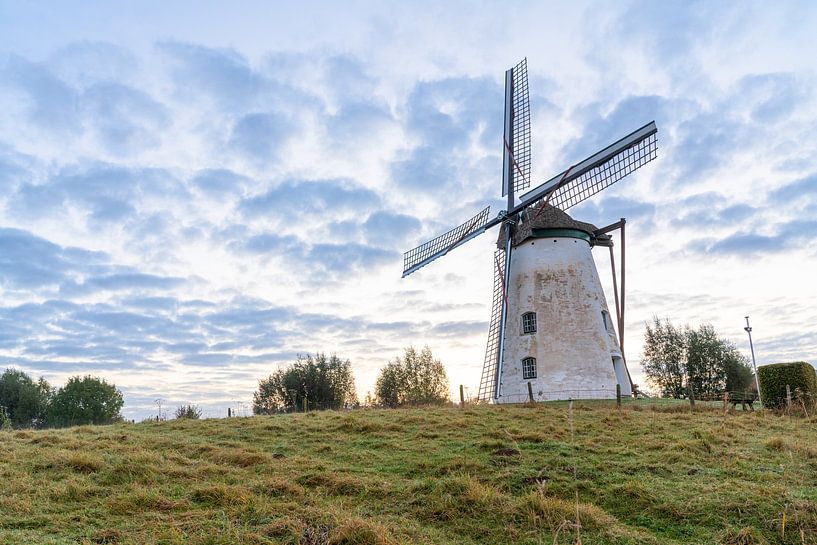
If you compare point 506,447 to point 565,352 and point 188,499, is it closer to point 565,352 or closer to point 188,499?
point 188,499

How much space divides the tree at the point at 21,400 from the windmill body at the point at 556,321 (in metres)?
53.6

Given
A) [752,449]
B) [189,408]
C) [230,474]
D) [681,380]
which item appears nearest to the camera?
[230,474]

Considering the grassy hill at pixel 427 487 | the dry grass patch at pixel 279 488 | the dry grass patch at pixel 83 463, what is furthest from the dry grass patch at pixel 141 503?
the dry grass patch at pixel 83 463

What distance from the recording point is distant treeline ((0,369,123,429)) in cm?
5628

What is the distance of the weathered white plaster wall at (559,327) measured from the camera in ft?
87.8

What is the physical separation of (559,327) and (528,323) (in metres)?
1.67

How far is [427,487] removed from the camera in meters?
11.1

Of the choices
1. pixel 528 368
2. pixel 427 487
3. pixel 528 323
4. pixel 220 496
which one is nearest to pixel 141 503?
pixel 220 496

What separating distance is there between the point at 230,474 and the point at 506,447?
22.2 feet

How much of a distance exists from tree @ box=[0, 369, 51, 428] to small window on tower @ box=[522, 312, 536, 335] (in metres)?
53.9

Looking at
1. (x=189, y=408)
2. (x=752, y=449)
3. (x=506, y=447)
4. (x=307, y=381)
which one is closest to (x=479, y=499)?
(x=506, y=447)

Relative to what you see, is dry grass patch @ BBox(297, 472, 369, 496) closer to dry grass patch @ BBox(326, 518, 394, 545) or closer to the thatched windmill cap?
dry grass patch @ BBox(326, 518, 394, 545)

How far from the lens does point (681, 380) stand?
165 ft

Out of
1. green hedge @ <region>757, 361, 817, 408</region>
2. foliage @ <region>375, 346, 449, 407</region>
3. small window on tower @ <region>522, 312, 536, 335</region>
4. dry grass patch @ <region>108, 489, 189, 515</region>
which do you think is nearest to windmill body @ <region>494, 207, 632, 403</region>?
small window on tower @ <region>522, 312, 536, 335</region>
